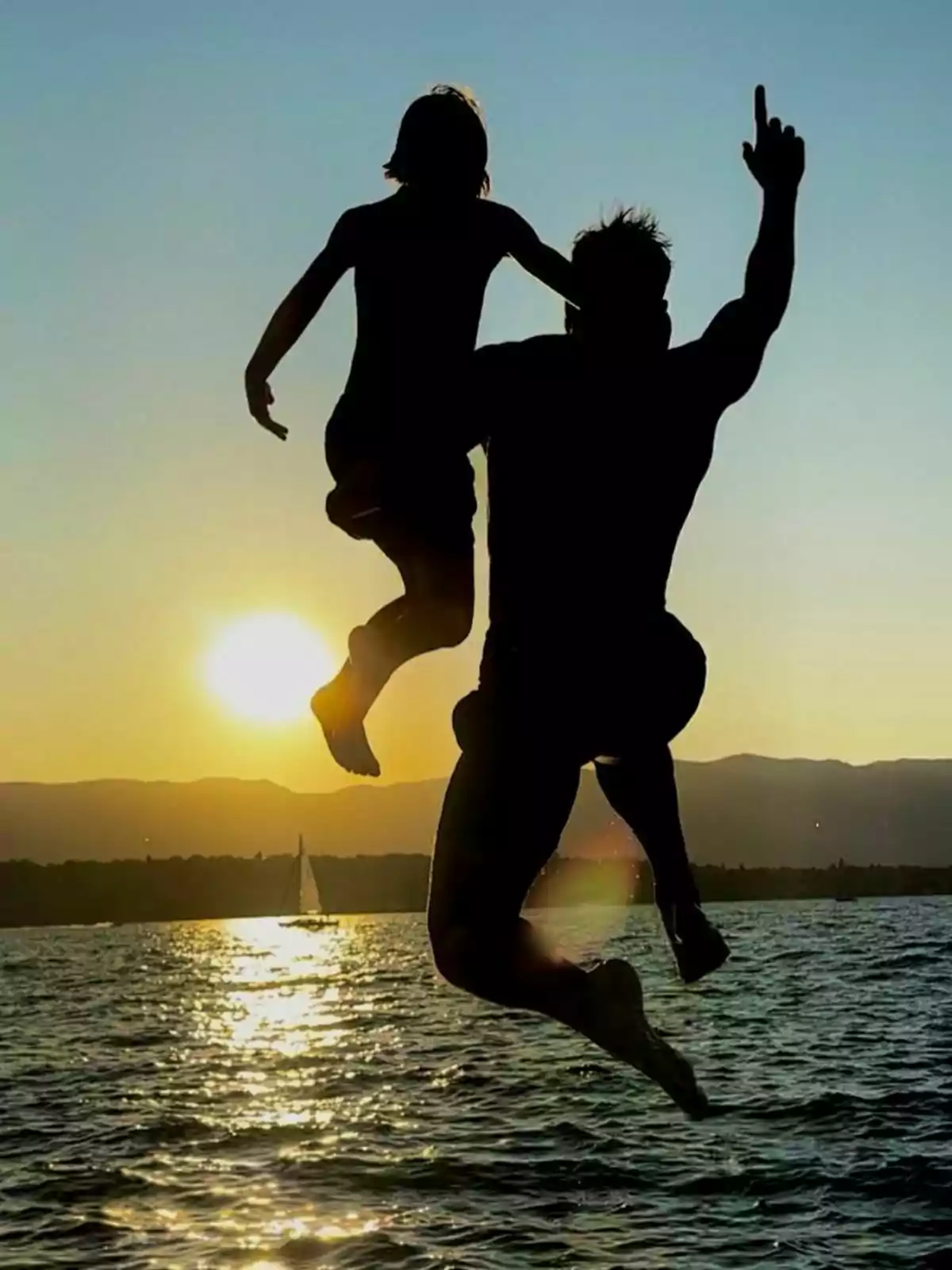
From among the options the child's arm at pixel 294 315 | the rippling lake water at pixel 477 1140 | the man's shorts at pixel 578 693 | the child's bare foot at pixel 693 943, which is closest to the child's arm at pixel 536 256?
the child's arm at pixel 294 315

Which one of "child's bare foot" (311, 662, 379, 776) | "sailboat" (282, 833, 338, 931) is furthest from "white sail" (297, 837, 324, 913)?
"child's bare foot" (311, 662, 379, 776)

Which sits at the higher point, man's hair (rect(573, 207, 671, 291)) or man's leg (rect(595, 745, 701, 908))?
man's hair (rect(573, 207, 671, 291))

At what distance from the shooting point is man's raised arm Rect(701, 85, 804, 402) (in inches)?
199

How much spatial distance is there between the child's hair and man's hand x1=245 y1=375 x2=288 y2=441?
71 centimetres

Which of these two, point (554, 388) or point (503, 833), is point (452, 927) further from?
point (554, 388)

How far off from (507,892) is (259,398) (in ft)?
5.20

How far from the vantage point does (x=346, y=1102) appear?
53281mm

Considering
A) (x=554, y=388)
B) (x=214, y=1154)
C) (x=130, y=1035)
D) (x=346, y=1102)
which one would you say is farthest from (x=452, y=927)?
(x=130, y=1035)

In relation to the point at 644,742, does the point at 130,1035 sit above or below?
below

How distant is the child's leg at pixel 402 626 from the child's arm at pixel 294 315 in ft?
1.71

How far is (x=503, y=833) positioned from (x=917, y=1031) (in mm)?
60571

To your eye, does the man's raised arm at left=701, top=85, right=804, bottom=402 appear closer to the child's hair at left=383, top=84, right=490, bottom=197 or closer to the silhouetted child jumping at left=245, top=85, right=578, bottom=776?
the silhouetted child jumping at left=245, top=85, right=578, bottom=776

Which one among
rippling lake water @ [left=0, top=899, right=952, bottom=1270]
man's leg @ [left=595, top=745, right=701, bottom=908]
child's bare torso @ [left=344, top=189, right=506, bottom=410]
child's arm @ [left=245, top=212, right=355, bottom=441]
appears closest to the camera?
child's bare torso @ [left=344, top=189, right=506, bottom=410]

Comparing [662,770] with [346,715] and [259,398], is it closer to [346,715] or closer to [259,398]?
[346,715]
